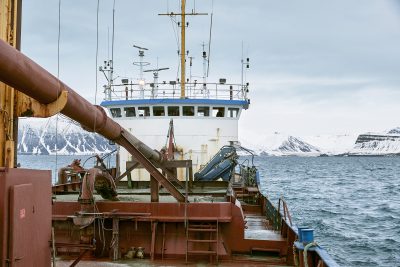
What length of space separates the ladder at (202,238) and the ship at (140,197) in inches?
0.9

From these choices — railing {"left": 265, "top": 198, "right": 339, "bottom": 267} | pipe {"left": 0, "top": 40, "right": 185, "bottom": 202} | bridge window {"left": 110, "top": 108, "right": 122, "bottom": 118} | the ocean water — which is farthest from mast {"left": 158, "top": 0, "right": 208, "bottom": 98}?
pipe {"left": 0, "top": 40, "right": 185, "bottom": 202}

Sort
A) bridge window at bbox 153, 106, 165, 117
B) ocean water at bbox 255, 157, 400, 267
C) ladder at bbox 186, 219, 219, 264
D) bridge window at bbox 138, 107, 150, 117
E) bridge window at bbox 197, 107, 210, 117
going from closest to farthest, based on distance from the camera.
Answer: ladder at bbox 186, 219, 219, 264, ocean water at bbox 255, 157, 400, 267, bridge window at bbox 153, 106, 165, 117, bridge window at bbox 197, 107, 210, 117, bridge window at bbox 138, 107, 150, 117

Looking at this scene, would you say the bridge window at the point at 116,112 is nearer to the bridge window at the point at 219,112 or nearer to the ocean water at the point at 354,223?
the bridge window at the point at 219,112

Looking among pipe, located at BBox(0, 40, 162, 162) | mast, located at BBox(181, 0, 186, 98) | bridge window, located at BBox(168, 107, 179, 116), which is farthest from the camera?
mast, located at BBox(181, 0, 186, 98)

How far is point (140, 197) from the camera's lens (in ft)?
46.4

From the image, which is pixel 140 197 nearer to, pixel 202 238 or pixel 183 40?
pixel 202 238

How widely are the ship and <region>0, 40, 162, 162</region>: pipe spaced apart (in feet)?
0.06

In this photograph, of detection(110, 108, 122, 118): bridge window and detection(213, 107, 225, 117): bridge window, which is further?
detection(110, 108, 122, 118): bridge window

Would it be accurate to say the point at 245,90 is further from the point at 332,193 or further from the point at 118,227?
the point at 332,193

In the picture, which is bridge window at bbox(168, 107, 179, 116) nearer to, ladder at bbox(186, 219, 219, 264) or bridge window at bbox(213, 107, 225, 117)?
bridge window at bbox(213, 107, 225, 117)

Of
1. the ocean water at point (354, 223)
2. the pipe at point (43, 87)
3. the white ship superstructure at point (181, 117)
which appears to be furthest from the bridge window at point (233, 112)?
the pipe at point (43, 87)

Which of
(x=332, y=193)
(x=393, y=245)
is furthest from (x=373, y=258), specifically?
(x=332, y=193)

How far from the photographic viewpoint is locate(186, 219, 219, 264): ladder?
418 inches

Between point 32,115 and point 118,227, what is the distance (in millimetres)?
4621
